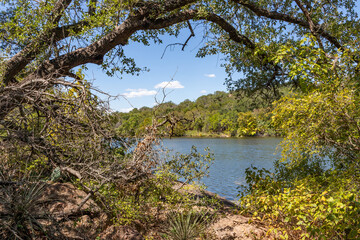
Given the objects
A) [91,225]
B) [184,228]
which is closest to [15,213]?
[91,225]

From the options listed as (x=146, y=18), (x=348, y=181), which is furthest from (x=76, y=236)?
(x=146, y=18)

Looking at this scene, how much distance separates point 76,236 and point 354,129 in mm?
4380

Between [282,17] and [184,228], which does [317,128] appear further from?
[282,17]

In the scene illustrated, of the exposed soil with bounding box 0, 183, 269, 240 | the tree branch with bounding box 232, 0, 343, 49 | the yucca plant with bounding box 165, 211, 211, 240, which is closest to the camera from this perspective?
the exposed soil with bounding box 0, 183, 269, 240

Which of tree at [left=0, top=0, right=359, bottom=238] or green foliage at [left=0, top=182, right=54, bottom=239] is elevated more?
tree at [left=0, top=0, right=359, bottom=238]

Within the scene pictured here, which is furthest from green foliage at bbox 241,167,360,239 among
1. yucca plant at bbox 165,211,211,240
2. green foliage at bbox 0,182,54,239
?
green foliage at bbox 0,182,54,239

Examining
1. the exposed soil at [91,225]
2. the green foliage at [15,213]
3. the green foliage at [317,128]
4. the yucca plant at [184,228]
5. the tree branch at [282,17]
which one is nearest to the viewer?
the green foliage at [15,213]

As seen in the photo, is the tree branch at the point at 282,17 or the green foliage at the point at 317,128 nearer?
the green foliage at the point at 317,128

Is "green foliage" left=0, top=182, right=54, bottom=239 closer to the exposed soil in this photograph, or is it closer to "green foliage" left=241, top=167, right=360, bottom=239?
the exposed soil

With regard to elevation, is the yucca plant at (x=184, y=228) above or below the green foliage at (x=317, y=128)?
below

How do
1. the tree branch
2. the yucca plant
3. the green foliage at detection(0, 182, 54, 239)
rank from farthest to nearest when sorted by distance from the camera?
the tree branch < the yucca plant < the green foliage at detection(0, 182, 54, 239)

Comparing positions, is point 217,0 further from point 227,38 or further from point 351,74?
point 351,74

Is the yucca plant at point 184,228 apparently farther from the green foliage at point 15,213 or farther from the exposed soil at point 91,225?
the green foliage at point 15,213

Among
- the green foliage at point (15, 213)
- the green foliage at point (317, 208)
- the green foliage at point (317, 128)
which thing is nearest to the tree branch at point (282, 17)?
the green foliage at point (317, 128)
